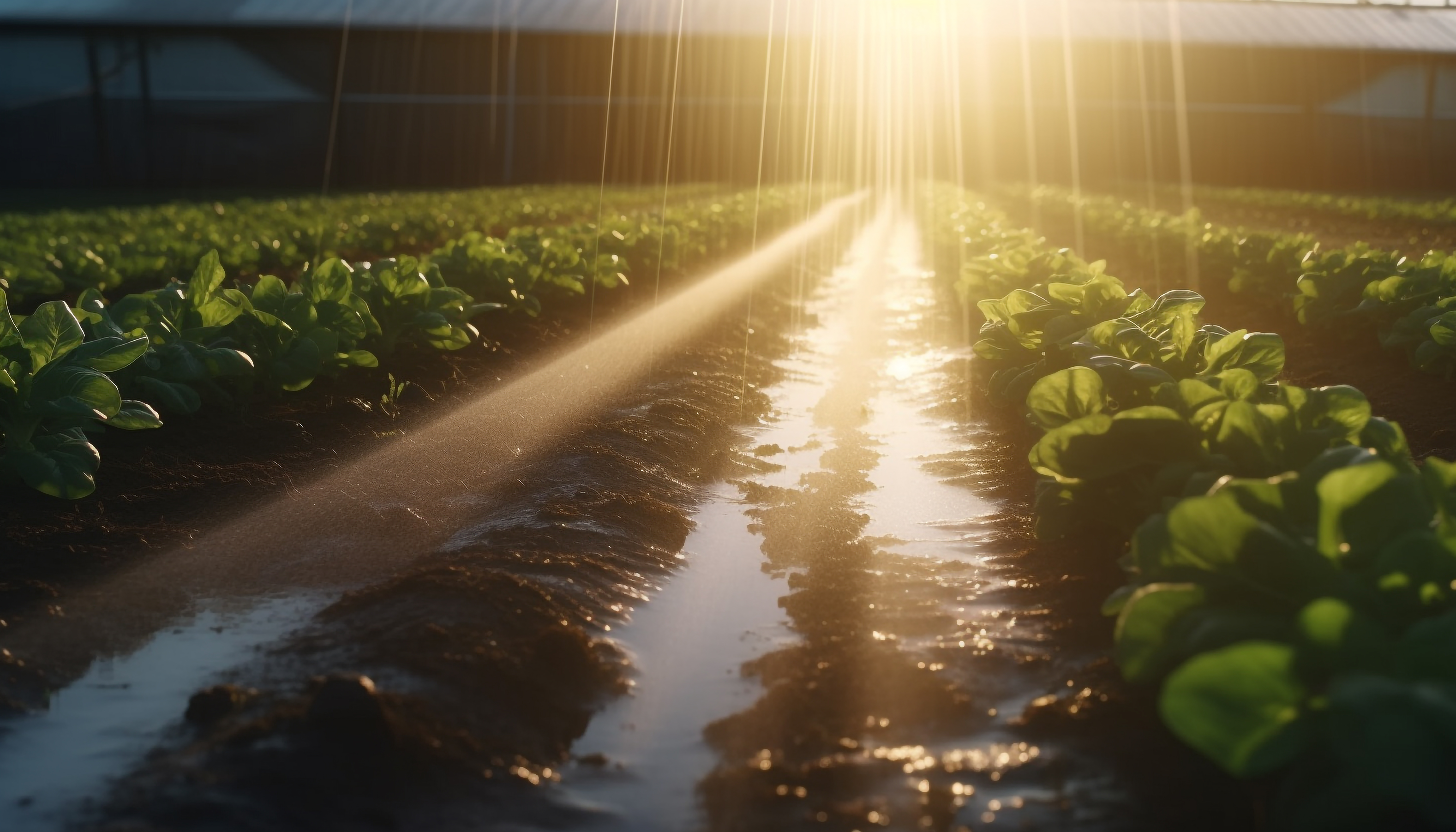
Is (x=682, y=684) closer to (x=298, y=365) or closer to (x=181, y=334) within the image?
(x=298, y=365)

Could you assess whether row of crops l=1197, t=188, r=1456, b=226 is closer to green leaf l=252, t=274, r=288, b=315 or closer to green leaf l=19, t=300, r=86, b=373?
green leaf l=252, t=274, r=288, b=315

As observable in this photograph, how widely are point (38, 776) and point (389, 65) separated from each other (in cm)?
3331

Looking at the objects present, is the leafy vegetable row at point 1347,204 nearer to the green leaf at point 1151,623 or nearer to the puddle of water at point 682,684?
the puddle of water at point 682,684

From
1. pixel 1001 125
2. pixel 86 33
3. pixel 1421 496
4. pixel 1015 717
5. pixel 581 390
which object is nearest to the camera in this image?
pixel 1421 496

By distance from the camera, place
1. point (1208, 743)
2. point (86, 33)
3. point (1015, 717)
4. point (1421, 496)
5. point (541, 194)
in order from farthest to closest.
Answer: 1. point (86, 33)
2. point (541, 194)
3. point (1015, 717)
4. point (1421, 496)
5. point (1208, 743)

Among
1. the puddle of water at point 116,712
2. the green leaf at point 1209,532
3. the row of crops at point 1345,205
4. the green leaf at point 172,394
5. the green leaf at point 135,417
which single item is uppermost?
the row of crops at point 1345,205

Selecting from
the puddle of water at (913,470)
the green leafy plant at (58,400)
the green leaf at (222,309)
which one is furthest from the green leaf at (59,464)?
the puddle of water at (913,470)

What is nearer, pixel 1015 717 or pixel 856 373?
pixel 1015 717

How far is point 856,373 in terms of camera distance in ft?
26.3

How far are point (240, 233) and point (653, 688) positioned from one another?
12910 millimetres

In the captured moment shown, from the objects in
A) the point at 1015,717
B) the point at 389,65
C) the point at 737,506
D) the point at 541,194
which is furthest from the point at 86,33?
the point at 1015,717

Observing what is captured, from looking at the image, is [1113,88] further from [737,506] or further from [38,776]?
[38,776]

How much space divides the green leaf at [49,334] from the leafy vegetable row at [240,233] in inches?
98.7

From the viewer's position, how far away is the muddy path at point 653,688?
8.01ft
